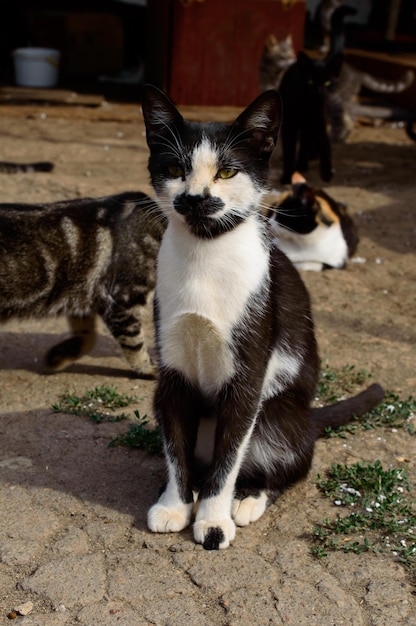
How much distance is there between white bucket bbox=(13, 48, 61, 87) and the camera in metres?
11.6

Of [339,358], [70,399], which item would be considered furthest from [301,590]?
[339,358]

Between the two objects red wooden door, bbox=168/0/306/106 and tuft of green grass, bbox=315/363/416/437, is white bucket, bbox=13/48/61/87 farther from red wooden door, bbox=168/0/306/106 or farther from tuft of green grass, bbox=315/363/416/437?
tuft of green grass, bbox=315/363/416/437

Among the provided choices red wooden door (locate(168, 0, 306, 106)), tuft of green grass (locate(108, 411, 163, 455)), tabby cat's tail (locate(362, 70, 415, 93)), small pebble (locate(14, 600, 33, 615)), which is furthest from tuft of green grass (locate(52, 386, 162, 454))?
tabby cat's tail (locate(362, 70, 415, 93))

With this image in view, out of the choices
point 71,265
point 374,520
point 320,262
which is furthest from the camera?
point 320,262

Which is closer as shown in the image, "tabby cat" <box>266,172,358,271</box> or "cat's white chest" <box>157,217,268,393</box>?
"cat's white chest" <box>157,217,268,393</box>

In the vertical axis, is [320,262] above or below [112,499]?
below

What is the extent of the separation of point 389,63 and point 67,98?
14.2 feet

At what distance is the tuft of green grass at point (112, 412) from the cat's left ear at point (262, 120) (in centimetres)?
144

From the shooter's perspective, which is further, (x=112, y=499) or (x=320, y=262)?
(x=320, y=262)

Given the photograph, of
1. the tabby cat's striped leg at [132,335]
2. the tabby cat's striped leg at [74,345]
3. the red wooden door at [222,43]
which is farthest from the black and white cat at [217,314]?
the red wooden door at [222,43]

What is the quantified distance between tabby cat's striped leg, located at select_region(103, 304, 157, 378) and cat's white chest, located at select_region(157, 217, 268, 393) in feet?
5.18

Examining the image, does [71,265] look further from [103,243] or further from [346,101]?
[346,101]

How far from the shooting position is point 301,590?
9.39 feet

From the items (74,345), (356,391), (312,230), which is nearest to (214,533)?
(356,391)
